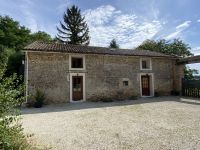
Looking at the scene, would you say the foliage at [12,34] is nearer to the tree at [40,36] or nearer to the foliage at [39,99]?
the tree at [40,36]

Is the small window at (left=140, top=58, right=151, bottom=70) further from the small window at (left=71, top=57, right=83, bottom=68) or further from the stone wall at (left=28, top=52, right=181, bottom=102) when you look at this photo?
the small window at (left=71, top=57, right=83, bottom=68)

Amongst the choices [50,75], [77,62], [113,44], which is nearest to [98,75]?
[77,62]

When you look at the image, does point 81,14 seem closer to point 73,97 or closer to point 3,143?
point 73,97

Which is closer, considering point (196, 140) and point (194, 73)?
point (196, 140)

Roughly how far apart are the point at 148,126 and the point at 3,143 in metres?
4.88

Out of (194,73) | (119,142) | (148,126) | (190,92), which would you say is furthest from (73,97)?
(194,73)

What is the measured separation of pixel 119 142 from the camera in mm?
5051

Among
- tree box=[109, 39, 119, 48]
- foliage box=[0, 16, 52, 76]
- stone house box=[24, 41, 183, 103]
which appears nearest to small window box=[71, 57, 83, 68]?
stone house box=[24, 41, 183, 103]

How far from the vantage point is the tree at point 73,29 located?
32594 mm

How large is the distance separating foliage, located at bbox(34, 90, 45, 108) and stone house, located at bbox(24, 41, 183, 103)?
387 mm

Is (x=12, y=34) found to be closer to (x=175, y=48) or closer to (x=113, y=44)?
(x=113, y=44)

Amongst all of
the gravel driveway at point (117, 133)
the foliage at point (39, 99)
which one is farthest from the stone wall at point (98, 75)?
the gravel driveway at point (117, 133)

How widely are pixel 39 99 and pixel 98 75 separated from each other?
192 inches

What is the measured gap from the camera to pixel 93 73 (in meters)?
14.6
